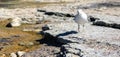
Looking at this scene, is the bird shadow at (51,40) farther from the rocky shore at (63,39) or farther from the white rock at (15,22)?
the white rock at (15,22)

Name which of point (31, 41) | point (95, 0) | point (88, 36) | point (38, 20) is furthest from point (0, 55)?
point (95, 0)

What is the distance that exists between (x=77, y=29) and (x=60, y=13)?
661cm

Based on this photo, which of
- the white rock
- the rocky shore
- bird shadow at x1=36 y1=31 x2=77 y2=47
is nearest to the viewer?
the rocky shore

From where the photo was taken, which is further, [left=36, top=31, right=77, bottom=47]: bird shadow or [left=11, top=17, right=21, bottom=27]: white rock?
[left=11, top=17, right=21, bottom=27]: white rock

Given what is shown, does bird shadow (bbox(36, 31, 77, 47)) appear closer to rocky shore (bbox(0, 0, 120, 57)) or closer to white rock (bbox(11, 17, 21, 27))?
rocky shore (bbox(0, 0, 120, 57))

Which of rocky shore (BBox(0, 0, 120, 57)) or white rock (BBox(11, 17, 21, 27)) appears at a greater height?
rocky shore (BBox(0, 0, 120, 57))

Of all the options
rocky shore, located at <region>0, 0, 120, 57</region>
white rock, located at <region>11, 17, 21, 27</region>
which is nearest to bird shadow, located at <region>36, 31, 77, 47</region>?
rocky shore, located at <region>0, 0, 120, 57</region>

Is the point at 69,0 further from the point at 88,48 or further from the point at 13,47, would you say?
the point at 88,48

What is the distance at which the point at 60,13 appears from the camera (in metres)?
24.6

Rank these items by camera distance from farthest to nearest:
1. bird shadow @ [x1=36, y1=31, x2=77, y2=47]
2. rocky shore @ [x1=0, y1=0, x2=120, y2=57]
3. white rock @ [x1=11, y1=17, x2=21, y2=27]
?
white rock @ [x1=11, y1=17, x2=21, y2=27], bird shadow @ [x1=36, y1=31, x2=77, y2=47], rocky shore @ [x1=0, y1=0, x2=120, y2=57]

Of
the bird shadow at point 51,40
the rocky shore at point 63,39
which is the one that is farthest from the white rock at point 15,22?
the bird shadow at point 51,40

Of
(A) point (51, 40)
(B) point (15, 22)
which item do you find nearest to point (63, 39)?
(A) point (51, 40)

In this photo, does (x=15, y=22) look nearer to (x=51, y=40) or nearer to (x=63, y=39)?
(x=51, y=40)

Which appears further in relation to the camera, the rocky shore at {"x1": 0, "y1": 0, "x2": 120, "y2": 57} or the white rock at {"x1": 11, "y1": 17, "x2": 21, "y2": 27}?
the white rock at {"x1": 11, "y1": 17, "x2": 21, "y2": 27}
